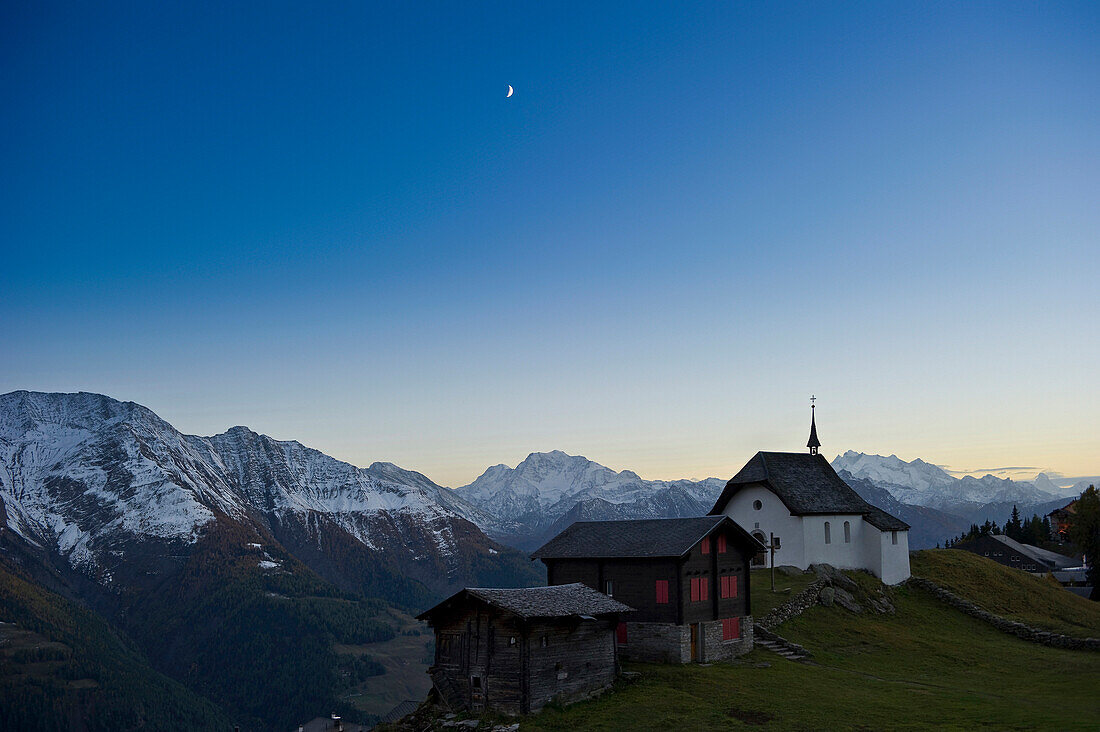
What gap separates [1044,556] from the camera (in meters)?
143

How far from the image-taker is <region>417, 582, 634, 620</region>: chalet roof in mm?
40531

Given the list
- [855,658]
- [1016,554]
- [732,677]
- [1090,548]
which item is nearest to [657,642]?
[732,677]

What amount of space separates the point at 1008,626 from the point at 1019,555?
88.1 m

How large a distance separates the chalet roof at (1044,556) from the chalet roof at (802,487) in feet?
267

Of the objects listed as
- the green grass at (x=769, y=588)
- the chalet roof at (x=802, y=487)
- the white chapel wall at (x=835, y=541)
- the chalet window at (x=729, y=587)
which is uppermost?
the chalet roof at (x=802, y=487)

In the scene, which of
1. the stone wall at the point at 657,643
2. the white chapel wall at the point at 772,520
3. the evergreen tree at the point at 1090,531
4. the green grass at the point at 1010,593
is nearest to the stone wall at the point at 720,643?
the stone wall at the point at 657,643

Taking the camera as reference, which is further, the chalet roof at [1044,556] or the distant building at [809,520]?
the chalet roof at [1044,556]

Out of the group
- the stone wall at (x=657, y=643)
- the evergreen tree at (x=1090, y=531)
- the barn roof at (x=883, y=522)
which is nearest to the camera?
the stone wall at (x=657, y=643)

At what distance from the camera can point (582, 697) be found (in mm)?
41781

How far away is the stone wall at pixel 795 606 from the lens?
5601 cm

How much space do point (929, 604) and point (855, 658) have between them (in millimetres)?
21559

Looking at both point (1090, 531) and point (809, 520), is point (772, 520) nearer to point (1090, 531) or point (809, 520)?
point (809, 520)

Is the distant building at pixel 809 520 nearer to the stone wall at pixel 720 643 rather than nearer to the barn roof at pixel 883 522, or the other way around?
the barn roof at pixel 883 522

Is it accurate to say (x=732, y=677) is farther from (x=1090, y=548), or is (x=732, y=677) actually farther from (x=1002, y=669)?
(x=1090, y=548)
